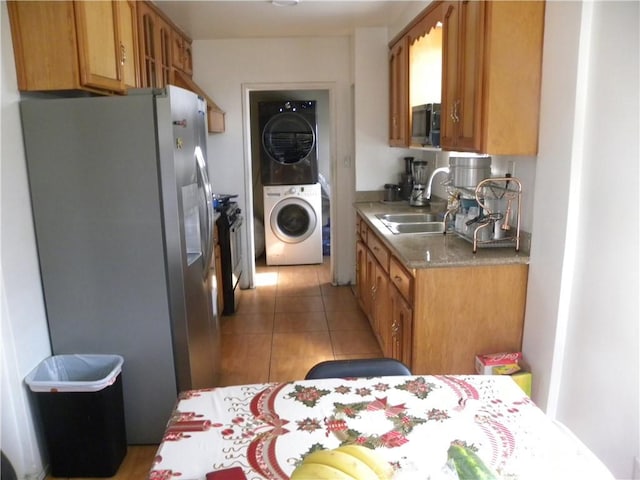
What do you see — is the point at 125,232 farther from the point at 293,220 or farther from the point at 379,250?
the point at 293,220

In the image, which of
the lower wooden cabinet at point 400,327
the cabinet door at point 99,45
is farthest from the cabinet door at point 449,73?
the cabinet door at point 99,45

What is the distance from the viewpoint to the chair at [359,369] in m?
1.51

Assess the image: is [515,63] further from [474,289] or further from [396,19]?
[396,19]

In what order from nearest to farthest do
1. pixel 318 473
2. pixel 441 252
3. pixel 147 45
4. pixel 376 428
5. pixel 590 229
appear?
pixel 318 473
pixel 376 428
pixel 590 229
pixel 441 252
pixel 147 45

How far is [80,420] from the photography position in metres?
2.12

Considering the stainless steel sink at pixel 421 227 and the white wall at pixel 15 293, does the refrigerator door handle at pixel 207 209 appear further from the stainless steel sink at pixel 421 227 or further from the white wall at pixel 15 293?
the stainless steel sink at pixel 421 227

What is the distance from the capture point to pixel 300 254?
586cm

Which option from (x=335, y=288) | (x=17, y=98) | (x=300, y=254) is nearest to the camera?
(x=17, y=98)

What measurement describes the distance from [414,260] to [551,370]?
2.45 ft

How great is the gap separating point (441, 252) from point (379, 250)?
2.47ft

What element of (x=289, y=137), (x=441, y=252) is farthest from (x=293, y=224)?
(x=441, y=252)

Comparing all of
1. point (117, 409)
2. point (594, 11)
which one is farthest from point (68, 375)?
point (594, 11)

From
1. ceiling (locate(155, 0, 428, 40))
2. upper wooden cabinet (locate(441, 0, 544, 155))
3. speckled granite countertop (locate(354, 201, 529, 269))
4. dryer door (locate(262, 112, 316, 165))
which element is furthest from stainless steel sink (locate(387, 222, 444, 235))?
dryer door (locate(262, 112, 316, 165))

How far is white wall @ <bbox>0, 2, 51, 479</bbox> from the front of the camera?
197cm
